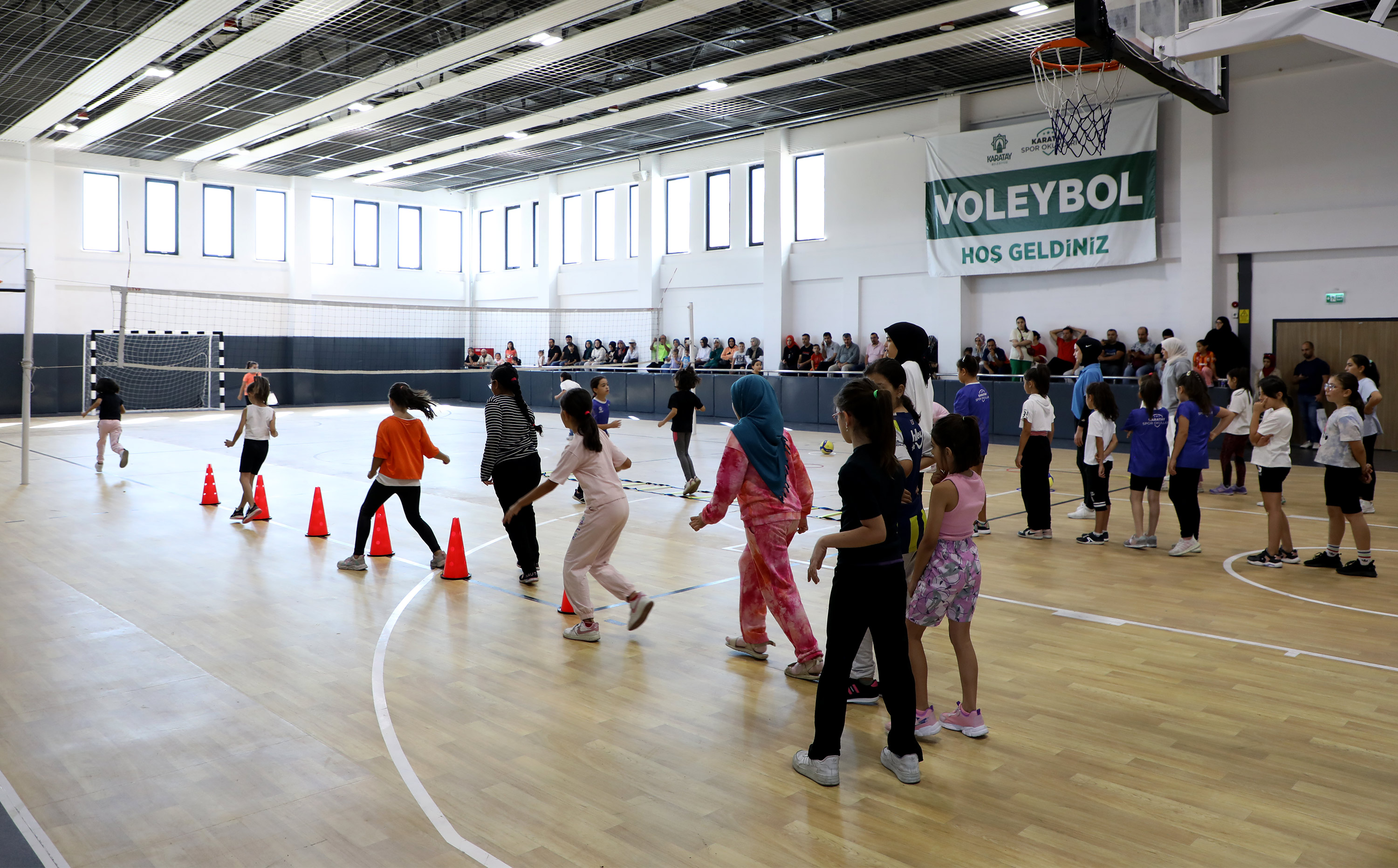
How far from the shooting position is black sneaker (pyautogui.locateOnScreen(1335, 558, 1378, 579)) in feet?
25.3

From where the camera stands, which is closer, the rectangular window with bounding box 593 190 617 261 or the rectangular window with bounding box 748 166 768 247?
the rectangular window with bounding box 748 166 768 247

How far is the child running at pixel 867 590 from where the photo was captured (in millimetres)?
3883

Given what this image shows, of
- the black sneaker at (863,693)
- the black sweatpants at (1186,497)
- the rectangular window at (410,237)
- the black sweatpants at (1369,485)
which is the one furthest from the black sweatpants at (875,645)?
the rectangular window at (410,237)

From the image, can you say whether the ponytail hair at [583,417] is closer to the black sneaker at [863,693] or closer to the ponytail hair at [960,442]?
the black sneaker at [863,693]

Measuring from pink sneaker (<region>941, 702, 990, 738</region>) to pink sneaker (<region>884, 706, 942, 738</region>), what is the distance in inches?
2.9

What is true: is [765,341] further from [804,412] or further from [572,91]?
[572,91]

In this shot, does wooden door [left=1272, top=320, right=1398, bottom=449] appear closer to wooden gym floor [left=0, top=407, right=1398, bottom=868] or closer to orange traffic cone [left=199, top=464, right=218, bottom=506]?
wooden gym floor [left=0, top=407, right=1398, bottom=868]

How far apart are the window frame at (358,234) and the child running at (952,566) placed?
99.5ft

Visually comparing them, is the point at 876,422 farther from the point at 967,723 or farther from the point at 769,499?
the point at 967,723

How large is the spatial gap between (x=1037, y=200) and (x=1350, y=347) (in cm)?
615

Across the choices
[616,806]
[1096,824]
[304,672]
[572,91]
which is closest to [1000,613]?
[1096,824]

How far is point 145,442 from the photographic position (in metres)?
18.5

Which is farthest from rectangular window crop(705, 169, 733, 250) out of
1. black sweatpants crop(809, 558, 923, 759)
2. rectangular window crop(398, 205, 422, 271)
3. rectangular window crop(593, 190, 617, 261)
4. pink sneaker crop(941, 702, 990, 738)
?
black sweatpants crop(809, 558, 923, 759)

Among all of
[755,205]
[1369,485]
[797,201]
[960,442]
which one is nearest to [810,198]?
[797,201]
